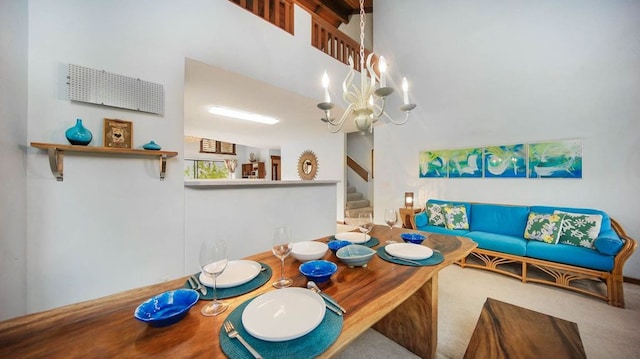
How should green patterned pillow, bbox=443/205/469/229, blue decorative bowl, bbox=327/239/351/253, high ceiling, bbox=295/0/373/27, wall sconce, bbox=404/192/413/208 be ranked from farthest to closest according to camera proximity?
high ceiling, bbox=295/0/373/27 < wall sconce, bbox=404/192/413/208 < green patterned pillow, bbox=443/205/469/229 < blue decorative bowl, bbox=327/239/351/253

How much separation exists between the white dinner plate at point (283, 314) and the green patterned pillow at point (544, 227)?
307 centimetres

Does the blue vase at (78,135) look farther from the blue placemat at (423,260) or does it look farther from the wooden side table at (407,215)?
the wooden side table at (407,215)

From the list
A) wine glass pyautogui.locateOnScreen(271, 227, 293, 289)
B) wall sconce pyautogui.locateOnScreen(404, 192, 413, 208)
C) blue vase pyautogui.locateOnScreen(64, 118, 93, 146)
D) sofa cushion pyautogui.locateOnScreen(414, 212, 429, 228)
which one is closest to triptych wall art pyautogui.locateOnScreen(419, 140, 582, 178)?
wall sconce pyautogui.locateOnScreen(404, 192, 413, 208)

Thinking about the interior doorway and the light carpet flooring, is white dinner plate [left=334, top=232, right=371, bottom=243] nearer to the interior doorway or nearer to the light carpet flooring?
the light carpet flooring

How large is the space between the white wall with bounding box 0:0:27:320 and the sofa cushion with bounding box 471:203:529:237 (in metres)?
4.34

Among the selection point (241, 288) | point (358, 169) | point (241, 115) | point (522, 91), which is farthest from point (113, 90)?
point (358, 169)

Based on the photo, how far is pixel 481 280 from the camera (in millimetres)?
2465

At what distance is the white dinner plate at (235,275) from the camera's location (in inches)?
34.6

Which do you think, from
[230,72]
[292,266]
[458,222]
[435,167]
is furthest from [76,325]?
[435,167]

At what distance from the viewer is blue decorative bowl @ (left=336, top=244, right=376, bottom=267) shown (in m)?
1.05

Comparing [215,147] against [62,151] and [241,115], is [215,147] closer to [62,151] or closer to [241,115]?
[241,115]

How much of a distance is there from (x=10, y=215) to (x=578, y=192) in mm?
5084

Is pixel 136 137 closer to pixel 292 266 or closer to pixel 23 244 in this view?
pixel 23 244

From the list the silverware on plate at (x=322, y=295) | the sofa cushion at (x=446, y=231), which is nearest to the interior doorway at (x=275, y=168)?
the sofa cushion at (x=446, y=231)
